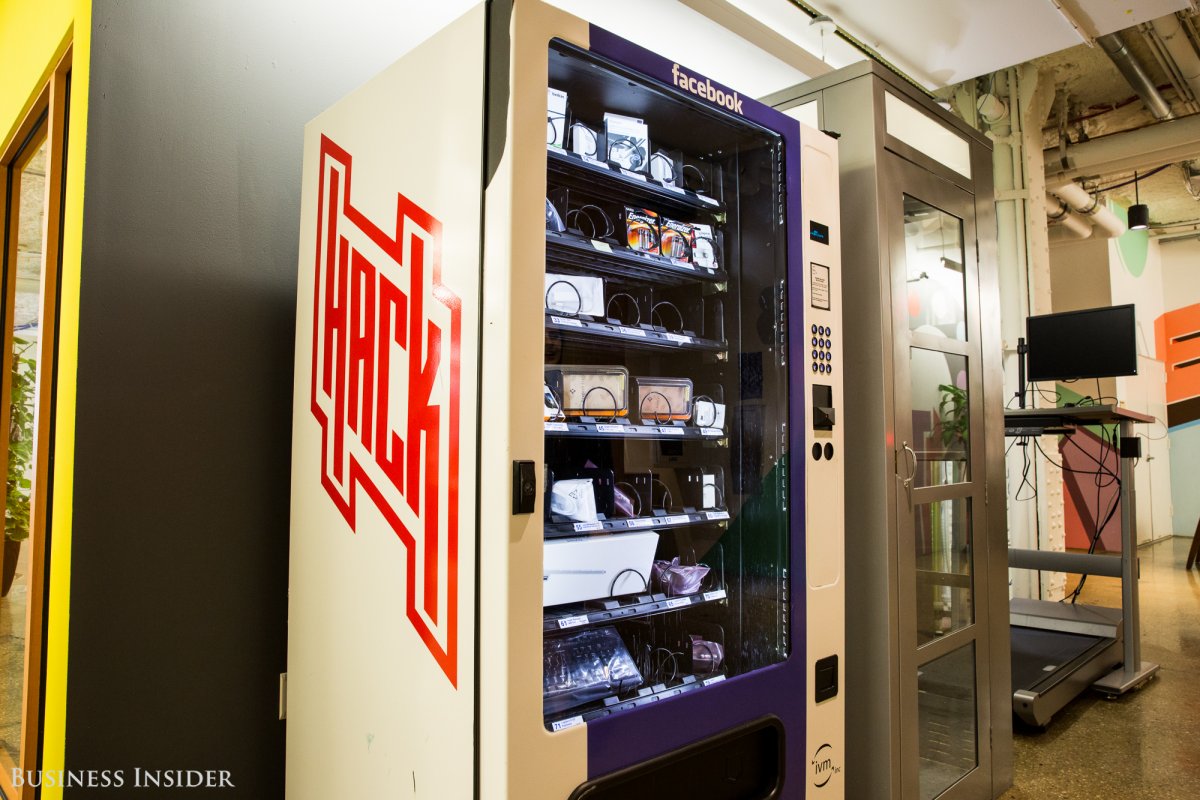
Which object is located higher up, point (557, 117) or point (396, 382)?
point (557, 117)

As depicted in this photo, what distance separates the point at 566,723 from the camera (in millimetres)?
1471

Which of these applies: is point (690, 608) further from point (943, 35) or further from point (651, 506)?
point (943, 35)

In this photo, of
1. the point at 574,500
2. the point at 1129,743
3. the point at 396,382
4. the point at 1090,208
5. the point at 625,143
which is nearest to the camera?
the point at 396,382

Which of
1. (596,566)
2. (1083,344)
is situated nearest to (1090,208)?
(1083,344)

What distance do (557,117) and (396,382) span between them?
2.64 ft

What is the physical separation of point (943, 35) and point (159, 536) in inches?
151

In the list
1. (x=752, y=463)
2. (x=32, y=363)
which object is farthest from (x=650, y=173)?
(x=32, y=363)

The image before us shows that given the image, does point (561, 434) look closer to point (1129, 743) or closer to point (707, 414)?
point (707, 414)

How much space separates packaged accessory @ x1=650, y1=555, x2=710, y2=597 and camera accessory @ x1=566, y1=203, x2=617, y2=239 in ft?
3.14

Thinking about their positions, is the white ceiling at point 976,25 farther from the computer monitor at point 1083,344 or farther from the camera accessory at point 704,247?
the camera accessory at point 704,247

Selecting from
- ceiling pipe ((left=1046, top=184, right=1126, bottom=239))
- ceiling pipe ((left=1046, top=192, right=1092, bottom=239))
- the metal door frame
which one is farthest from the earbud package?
ceiling pipe ((left=1046, top=192, right=1092, bottom=239))

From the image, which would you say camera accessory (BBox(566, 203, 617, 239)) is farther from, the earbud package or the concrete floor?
the concrete floor

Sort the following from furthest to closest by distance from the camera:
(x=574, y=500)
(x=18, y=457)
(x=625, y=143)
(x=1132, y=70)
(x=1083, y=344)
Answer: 1. (x=1132, y=70)
2. (x=1083, y=344)
3. (x=18, y=457)
4. (x=625, y=143)
5. (x=574, y=500)

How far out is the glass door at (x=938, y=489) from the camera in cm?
235
